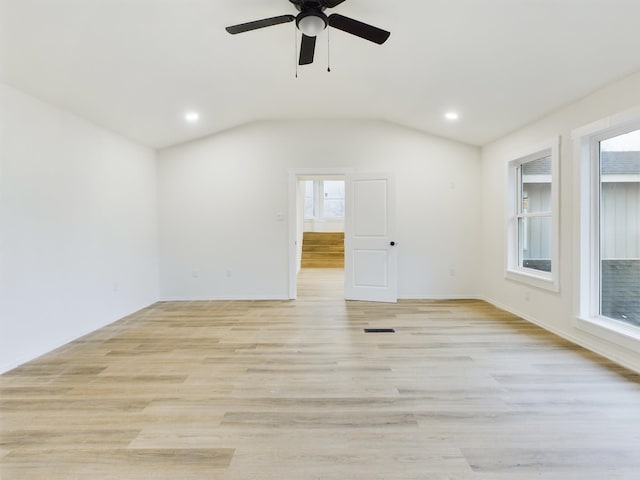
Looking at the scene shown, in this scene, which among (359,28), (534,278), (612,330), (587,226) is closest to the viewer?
(359,28)

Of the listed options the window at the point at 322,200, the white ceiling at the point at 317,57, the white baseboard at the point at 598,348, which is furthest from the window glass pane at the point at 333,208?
the white baseboard at the point at 598,348

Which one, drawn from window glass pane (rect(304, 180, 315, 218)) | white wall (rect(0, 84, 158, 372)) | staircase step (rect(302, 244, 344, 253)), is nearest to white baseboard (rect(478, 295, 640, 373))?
white wall (rect(0, 84, 158, 372))

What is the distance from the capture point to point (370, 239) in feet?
16.0

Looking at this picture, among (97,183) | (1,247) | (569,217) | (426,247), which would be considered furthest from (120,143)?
(569,217)

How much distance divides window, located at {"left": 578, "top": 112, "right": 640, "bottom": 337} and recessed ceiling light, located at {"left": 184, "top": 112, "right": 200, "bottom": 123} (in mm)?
4292

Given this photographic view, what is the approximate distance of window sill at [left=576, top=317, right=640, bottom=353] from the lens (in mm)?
2528

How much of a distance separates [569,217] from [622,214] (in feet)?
1.34

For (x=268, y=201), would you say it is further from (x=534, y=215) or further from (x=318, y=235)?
(x=318, y=235)

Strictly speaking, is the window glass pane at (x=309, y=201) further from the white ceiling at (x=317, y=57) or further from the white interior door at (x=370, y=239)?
the white ceiling at (x=317, y=57)

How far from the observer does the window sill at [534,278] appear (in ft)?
11.3

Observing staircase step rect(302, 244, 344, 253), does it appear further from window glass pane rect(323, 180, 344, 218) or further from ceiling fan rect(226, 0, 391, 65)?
ceiling fan rect(226, 0, 391, 65)

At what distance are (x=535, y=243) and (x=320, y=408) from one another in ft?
11.6

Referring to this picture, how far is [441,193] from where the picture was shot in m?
4.98

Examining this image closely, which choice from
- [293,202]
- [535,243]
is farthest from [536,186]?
[293,202]
